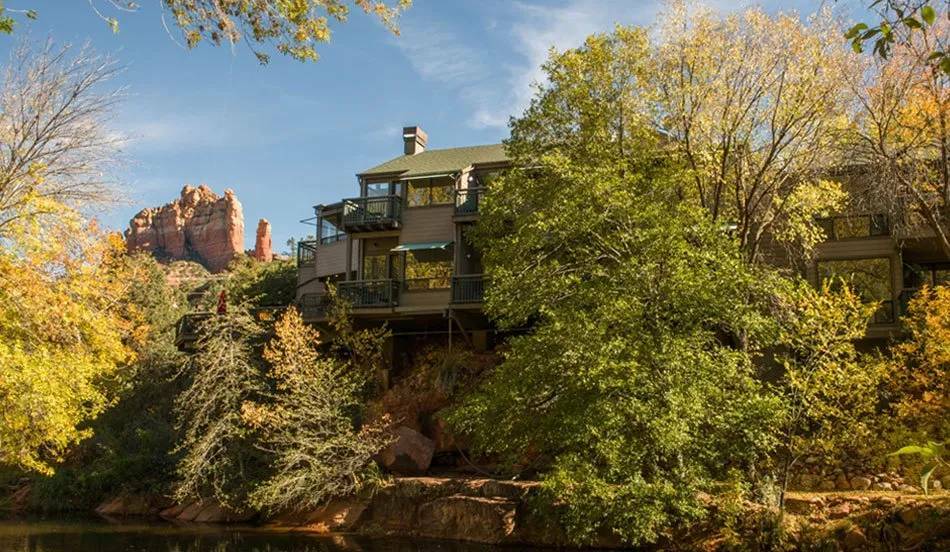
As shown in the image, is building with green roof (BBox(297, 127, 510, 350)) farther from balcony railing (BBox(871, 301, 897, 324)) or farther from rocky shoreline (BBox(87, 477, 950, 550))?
balcony railing (BBox(871, 301, 897, 324))

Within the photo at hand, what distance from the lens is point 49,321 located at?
708 inches

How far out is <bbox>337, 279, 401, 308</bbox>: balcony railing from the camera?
3156cm

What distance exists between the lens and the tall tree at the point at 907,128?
21444mm

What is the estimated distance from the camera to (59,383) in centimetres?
1788

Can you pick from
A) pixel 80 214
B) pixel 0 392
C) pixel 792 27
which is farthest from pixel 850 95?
pixel 0 392

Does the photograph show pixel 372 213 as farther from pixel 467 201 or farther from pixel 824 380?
pixel 824 380

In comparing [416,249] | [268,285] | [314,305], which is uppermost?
[416,249]

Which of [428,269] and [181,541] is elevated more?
[428,269]

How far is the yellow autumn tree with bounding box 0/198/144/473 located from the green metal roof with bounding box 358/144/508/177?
16.8 metres

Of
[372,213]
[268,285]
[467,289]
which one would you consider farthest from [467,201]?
[268,285]

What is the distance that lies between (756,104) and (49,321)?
63.3 ft

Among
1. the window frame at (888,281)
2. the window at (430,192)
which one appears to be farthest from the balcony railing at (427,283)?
the window frame at (888,281)

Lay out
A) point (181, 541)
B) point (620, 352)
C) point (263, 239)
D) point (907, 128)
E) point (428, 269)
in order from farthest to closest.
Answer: point (263, 239), point (428, 269), point (181, 541), point (907, 128), point (620, 352)

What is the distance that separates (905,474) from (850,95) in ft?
34.1
